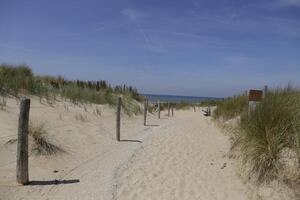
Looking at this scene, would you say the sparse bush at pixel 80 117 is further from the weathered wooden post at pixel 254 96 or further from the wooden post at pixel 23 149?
the weathered wooden post at pixel 254 96

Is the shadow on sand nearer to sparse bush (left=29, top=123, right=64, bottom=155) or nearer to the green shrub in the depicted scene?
sparse bush (left=29, top=123, right=64, bottom=155)

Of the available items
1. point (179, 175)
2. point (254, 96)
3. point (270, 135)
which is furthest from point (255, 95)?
point (179, 175)

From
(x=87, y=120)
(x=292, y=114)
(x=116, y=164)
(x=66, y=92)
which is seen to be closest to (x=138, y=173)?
(x=116, y=164)

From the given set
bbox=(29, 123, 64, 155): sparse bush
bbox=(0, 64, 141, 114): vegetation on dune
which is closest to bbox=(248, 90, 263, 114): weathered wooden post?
bbox=(29, 123, 64, 155): sparse bush

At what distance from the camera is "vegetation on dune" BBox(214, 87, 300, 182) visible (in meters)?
5.61

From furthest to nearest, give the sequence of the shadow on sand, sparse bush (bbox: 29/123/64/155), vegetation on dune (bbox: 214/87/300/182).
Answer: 1. sparse bush (bbox: 29/123/64/155)
2. the shadow on sand
3. vegetation on dune (bbox: 214/87/300/182)

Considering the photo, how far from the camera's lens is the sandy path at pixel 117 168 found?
5883 millimetres

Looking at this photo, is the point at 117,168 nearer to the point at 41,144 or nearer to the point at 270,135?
the point at 41,144

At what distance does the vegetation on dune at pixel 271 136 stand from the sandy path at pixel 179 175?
54 cm

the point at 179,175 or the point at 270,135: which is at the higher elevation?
the point at 270,135

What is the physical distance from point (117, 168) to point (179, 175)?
139 cm

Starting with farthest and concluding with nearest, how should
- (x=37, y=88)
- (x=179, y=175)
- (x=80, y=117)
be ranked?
(x=37, y=88), (x=80, y=117), (x=179, y=175)

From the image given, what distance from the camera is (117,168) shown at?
756 cm

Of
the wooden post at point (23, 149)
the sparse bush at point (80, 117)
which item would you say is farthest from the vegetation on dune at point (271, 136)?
the sparse bush at point (80, 117)
